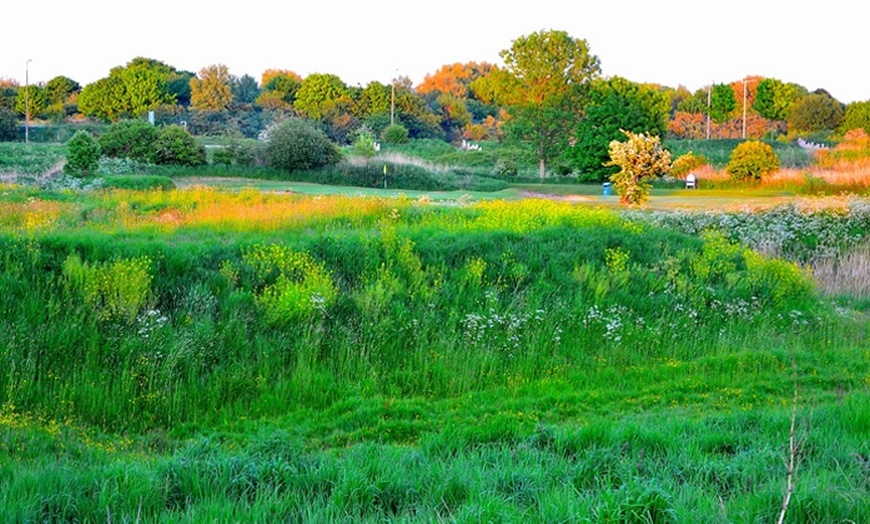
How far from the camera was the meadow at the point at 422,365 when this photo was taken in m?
5.01

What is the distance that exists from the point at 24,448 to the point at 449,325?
5.77 metres

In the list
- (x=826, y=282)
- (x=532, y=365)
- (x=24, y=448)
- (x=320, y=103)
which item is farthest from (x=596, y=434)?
(x=320, y=103)

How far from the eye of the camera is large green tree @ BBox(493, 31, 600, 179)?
43.7 meters

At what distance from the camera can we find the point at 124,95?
213 ft

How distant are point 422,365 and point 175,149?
26208mm

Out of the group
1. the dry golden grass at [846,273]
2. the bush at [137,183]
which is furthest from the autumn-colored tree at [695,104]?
the dry golden grass at [846,273]

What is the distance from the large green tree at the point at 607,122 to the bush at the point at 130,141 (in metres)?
18.8

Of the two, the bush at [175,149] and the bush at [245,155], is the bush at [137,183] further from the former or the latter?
the bush at [245,155]

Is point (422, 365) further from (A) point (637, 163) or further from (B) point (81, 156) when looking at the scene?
(B) point (81, 156)

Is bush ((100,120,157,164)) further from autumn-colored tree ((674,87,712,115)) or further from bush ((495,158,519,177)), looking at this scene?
autumn-colored tree ((674,87,712,115))

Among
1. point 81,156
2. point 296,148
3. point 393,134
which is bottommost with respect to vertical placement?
point 81,156

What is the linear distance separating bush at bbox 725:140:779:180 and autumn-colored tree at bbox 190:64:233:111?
1874 inches

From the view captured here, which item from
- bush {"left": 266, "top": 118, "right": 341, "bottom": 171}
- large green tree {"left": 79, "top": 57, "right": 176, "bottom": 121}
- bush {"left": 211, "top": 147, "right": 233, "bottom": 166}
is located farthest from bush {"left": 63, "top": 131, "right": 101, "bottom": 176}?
large green tree {"left": 79, "top": 57, "right": 176, "bottom": 121}

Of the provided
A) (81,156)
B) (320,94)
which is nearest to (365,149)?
(81,156)
